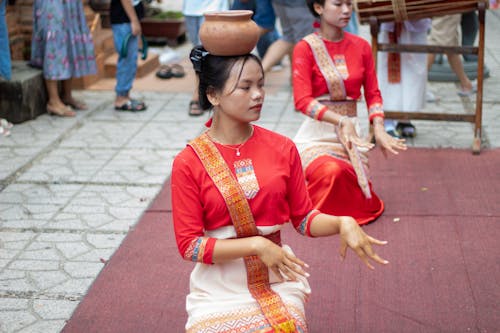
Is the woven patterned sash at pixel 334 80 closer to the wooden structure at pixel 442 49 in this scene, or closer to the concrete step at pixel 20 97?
the wooden structure at pixel 442 49

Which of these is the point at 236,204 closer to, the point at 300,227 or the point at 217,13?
the point at 300,227

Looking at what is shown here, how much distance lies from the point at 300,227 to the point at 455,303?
1275mm

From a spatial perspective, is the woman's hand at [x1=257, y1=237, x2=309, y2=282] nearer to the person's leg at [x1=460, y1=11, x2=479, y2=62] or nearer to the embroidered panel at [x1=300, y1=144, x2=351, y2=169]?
the embroidered panel at [x1=300, y1=144, x2=351, y2=169]

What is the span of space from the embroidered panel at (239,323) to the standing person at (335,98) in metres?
1.90

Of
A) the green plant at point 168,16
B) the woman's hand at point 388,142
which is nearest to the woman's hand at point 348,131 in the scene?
the woman's hand at point 388,142

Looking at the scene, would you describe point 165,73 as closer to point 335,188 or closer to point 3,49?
point 3,49

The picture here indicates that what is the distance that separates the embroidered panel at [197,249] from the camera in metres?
2.70

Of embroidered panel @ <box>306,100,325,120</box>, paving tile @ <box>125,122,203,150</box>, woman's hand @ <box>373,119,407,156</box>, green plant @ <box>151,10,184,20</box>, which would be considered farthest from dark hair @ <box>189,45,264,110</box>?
green plant @ <box>151,10,184,20</box>

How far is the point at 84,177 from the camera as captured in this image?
225 inches

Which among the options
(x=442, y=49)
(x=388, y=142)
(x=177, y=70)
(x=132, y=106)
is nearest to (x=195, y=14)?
(x=132, y=106)

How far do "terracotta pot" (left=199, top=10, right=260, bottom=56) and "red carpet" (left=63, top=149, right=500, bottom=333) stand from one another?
1469mm

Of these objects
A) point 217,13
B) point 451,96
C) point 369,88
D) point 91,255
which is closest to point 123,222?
point 91,255

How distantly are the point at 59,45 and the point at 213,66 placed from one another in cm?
470

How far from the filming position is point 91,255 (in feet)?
14.6
